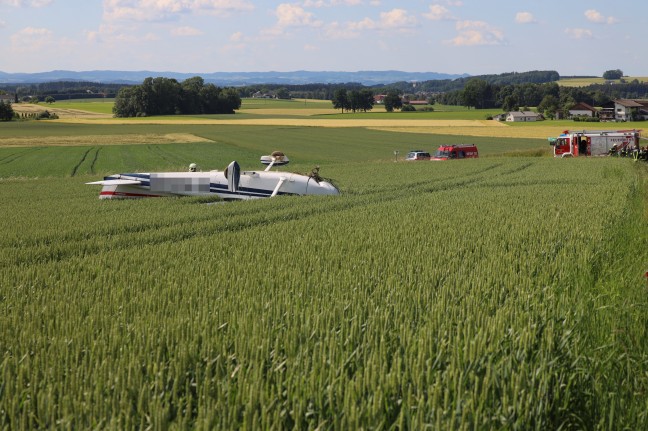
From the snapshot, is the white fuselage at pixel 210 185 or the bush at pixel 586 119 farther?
the bush at pixel 586 119

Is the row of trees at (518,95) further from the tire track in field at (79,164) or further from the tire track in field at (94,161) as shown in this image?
Answer: the tire track in field at (79,164)

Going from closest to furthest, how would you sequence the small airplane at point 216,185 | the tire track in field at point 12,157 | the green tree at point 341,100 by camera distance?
1. the small airplane at point 216,185
2. the tire track in field at point 12,157
3. the green tree at point 341,100

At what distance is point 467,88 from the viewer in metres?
162

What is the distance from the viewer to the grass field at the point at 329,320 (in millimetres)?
5059

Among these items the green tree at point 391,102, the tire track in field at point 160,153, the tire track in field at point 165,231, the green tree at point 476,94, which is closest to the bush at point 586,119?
the green tree at point 476,94

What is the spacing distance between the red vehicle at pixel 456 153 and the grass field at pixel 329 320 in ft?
110

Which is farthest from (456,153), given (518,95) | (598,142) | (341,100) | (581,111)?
(518,95)

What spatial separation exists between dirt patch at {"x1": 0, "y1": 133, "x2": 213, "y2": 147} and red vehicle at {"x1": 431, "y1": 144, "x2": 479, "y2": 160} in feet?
116

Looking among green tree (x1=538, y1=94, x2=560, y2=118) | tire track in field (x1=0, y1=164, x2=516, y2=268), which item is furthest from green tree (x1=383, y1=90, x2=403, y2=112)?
tire track in field (x1=0, y1=164, x2=516, y2=268)

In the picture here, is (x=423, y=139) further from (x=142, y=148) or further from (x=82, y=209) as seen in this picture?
(x=82, y=209)

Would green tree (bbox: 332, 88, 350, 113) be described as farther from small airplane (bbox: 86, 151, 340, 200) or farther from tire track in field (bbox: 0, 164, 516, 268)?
tire track in field (bbox: 0, 164, 516, 268)

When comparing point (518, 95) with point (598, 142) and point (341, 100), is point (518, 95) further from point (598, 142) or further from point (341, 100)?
point (598, 142)

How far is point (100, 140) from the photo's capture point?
79.2 m

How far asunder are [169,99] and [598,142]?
97314 mm
